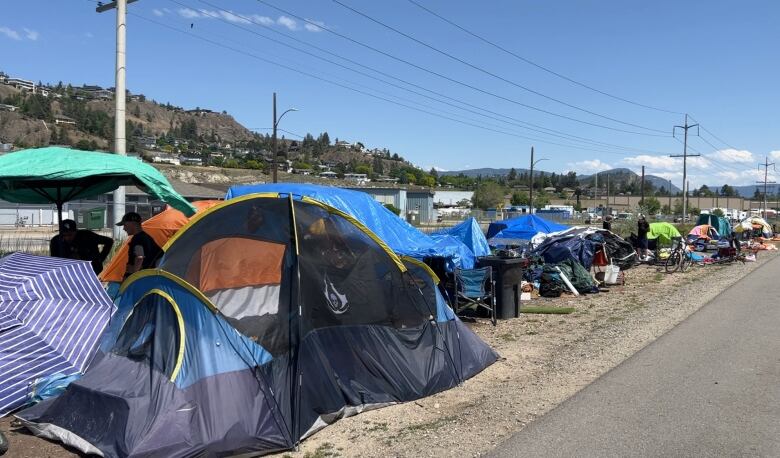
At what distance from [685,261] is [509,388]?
17.8m

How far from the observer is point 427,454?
16.6 ft

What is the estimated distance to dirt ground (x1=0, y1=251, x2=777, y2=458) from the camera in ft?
17.0

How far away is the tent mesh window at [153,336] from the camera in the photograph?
522 centimetres

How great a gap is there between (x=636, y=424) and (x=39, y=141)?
133 metres

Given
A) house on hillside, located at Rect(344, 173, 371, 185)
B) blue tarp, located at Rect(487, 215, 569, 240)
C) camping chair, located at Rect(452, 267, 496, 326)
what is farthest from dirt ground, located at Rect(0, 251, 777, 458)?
house on hillside, located at Rect(344, 173, 371, 185)

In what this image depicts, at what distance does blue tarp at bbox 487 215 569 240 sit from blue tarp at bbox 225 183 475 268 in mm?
7843

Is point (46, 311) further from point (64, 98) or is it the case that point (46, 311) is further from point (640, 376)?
point (64, 98)

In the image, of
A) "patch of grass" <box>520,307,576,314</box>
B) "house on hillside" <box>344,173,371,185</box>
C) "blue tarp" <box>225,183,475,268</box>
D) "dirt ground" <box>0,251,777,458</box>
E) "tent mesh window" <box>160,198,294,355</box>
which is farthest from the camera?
"house on hillside" <box>344,173,371,185</box>

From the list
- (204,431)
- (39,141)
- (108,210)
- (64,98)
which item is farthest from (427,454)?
(64,98)

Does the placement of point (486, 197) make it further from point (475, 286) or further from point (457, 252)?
point (475, 286)

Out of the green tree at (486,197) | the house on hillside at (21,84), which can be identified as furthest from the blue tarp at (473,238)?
the house on hillside at (21,84)

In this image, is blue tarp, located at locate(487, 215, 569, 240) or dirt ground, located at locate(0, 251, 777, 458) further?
blue tarp, located at locate(487, 215, 569, 240)

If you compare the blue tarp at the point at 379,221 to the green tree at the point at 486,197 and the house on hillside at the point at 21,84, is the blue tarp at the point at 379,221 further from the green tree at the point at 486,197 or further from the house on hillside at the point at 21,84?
the house on hillside at the point at 21,84

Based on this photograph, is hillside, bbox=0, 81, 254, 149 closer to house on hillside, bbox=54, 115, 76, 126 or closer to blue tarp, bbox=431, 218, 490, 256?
house on hillside, bbox=54, 115, 76, 126
